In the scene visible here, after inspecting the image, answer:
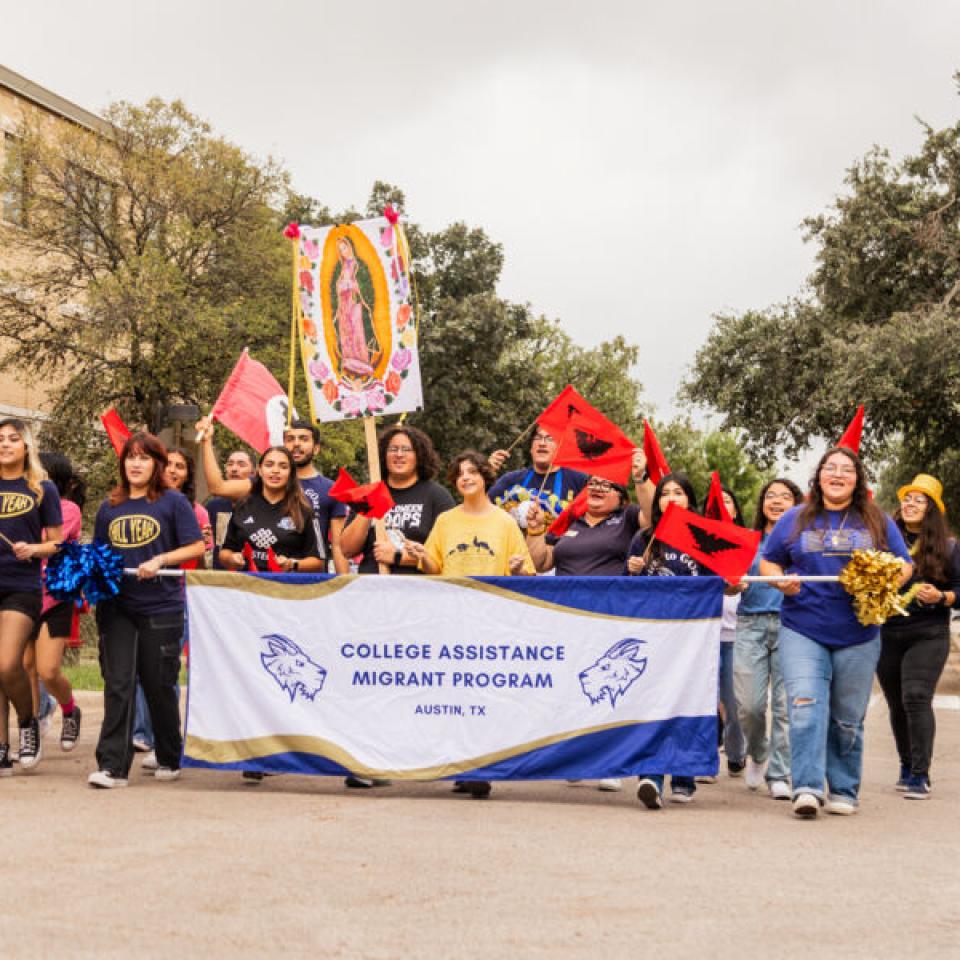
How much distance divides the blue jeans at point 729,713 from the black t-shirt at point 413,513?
207 cm

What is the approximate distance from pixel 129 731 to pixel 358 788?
1331 millimetres

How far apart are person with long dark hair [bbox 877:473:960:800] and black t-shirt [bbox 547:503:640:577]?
67.2 inches

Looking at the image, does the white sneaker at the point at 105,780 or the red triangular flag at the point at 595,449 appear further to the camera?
the red triangular flag at the point at 595,449

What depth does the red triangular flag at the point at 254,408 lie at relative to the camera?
10695 millimetres

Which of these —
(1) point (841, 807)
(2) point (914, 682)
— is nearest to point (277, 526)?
(1) point (841, 807)

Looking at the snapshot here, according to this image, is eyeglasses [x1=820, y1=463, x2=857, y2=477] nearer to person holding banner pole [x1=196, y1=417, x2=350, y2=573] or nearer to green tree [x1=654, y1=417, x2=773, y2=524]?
person holding banner pole [x1=196, y1=417, x2=350, y2=573]

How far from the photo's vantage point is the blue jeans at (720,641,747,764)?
9523mm

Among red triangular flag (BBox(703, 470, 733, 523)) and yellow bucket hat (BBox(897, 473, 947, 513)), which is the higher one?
yellow bucket hat (BBox(897, 473, 947, 513))

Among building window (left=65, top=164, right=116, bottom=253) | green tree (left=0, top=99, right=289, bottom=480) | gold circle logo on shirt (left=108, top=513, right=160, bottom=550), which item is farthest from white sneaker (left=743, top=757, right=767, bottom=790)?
building window (left=65, top=164, right=116, bottom=253)

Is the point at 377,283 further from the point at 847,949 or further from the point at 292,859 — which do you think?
the point at 847,949

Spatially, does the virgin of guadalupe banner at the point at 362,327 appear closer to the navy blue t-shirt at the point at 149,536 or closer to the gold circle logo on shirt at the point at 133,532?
the navy blue t-shirt at the point at 149,536

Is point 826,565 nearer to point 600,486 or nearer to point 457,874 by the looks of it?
point 600,486

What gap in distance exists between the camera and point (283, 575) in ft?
28.0

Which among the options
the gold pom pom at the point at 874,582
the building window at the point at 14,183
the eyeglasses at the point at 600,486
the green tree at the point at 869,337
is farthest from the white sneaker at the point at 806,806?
the building window at the point at 14,183
